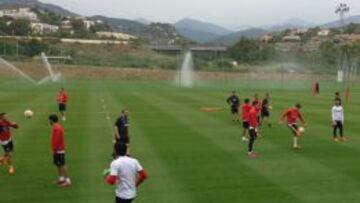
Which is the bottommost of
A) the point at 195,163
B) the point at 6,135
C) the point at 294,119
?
the point at 195,163

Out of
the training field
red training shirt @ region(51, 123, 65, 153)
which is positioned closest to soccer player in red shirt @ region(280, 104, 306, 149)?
the training field

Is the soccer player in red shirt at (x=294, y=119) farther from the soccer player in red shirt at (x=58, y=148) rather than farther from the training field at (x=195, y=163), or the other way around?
the soccer player in red shirt at (x=58, y=148)

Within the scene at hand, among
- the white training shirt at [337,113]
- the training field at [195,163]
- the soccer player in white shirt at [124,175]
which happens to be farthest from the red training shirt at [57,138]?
the white training shirt at [337,113]

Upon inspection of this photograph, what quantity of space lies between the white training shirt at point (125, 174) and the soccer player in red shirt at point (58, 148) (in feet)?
22.4

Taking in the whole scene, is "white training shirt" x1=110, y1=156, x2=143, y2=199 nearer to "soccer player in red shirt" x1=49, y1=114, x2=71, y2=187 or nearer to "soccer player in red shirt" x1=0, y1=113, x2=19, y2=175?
"soccer player in red shirt" x1=49, y1=114, x2=71, y2=187

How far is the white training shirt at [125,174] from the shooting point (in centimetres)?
1220

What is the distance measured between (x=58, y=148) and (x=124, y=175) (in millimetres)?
7262

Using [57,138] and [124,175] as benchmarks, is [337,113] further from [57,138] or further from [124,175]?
[124,175]

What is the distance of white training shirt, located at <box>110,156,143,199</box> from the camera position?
12203 mm

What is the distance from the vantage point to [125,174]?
12.3 m

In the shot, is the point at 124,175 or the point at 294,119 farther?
the point at 294,119

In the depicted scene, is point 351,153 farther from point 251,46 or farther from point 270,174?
point 251,46

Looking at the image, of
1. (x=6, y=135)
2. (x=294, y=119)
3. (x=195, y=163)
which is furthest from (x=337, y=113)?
(x=6, y=135)

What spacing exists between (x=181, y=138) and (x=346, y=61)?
10852 cm
